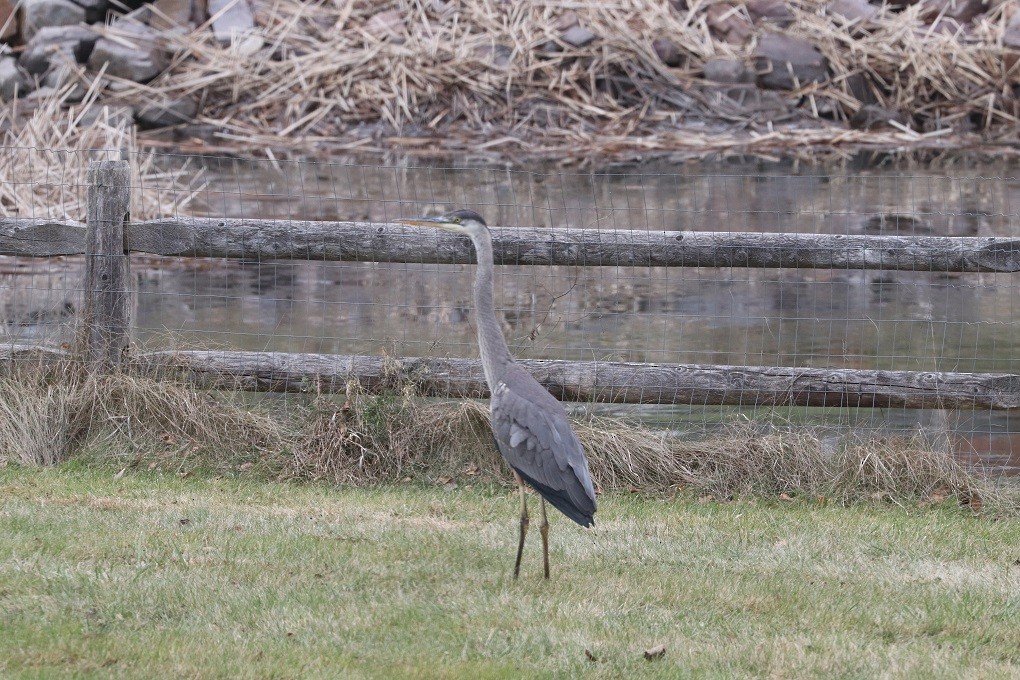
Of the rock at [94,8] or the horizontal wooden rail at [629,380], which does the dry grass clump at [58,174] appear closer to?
the horizontal wooden rail at [629,380]

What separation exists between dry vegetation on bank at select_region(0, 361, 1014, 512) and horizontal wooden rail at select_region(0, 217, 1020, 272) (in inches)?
34.4

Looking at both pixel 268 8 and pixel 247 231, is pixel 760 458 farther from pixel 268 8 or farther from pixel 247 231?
pixel 268 8

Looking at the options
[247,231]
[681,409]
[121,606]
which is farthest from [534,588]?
[681,409]

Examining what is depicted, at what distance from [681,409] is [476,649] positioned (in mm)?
5182

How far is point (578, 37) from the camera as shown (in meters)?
25.6

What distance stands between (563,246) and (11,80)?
1986 cm

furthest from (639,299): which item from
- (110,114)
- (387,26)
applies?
(387,26)

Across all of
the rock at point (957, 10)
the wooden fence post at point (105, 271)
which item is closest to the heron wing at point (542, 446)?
the wooden fence post at point (105, 271)

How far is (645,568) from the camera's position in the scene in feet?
20.3

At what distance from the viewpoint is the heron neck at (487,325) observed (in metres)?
6.10

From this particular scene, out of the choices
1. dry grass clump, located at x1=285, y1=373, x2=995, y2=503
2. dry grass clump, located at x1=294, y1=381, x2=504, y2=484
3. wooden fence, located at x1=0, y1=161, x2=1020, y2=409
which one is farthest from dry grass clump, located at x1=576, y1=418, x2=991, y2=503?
dry grass clump, located at x1=294, y1=381, x2=504, y2=484

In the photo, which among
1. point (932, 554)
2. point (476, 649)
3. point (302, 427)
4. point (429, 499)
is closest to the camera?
point (476, 649)

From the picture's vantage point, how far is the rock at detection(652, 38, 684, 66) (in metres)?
26.1

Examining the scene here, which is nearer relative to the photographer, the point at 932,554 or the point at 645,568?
the point at 645,568
